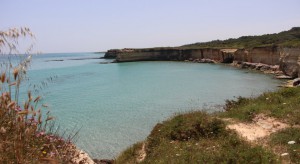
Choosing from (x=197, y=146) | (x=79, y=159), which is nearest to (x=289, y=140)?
(x=197, y=146)

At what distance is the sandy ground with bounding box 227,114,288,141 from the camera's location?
26.5 feet

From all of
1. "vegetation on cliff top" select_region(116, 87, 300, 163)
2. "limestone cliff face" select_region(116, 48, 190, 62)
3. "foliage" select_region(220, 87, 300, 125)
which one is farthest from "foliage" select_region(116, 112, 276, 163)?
"limestone cliff face" select_region(116, 48, 190, 62)

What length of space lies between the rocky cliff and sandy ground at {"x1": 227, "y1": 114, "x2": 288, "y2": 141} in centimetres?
2329

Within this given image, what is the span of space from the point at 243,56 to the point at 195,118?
44684 mm

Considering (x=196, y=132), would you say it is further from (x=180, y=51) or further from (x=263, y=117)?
(x=180, y=51)

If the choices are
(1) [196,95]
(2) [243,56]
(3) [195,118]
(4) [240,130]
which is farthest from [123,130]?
(2) [243,56]

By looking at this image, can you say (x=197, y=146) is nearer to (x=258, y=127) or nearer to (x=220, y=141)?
(x=220, y=141)

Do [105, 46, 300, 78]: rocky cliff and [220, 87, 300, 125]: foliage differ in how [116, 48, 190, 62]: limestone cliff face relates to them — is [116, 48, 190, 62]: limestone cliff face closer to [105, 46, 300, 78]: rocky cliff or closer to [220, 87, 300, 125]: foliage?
[105, 46, 300, 78]: rocky cliff

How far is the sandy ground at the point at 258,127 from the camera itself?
8070 mm

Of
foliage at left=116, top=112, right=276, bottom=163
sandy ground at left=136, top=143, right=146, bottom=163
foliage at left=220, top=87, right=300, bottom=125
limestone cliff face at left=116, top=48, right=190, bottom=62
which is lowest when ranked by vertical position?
sandy ground at left=136, top=143, right=146, bottom=163

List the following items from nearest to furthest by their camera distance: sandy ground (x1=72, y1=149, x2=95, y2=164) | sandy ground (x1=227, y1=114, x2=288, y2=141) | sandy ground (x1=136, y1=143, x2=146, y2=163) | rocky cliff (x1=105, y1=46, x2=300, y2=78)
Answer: sandy ground (x1=72, y1=149, x2=95, y2=164) < sandy ground (x1=227, y1=114, x2=288, y2=141) < sandy ground (x1=136, y1=143, x2=146, y2=163) < rocky cliff (x1=105, y1=46, x2=300, y2=78)

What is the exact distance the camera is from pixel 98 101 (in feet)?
73.7

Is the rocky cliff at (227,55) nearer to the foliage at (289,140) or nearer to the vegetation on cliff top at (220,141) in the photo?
the vegetation on cliff top at (220,141)

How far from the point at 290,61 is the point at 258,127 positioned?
27.6m
